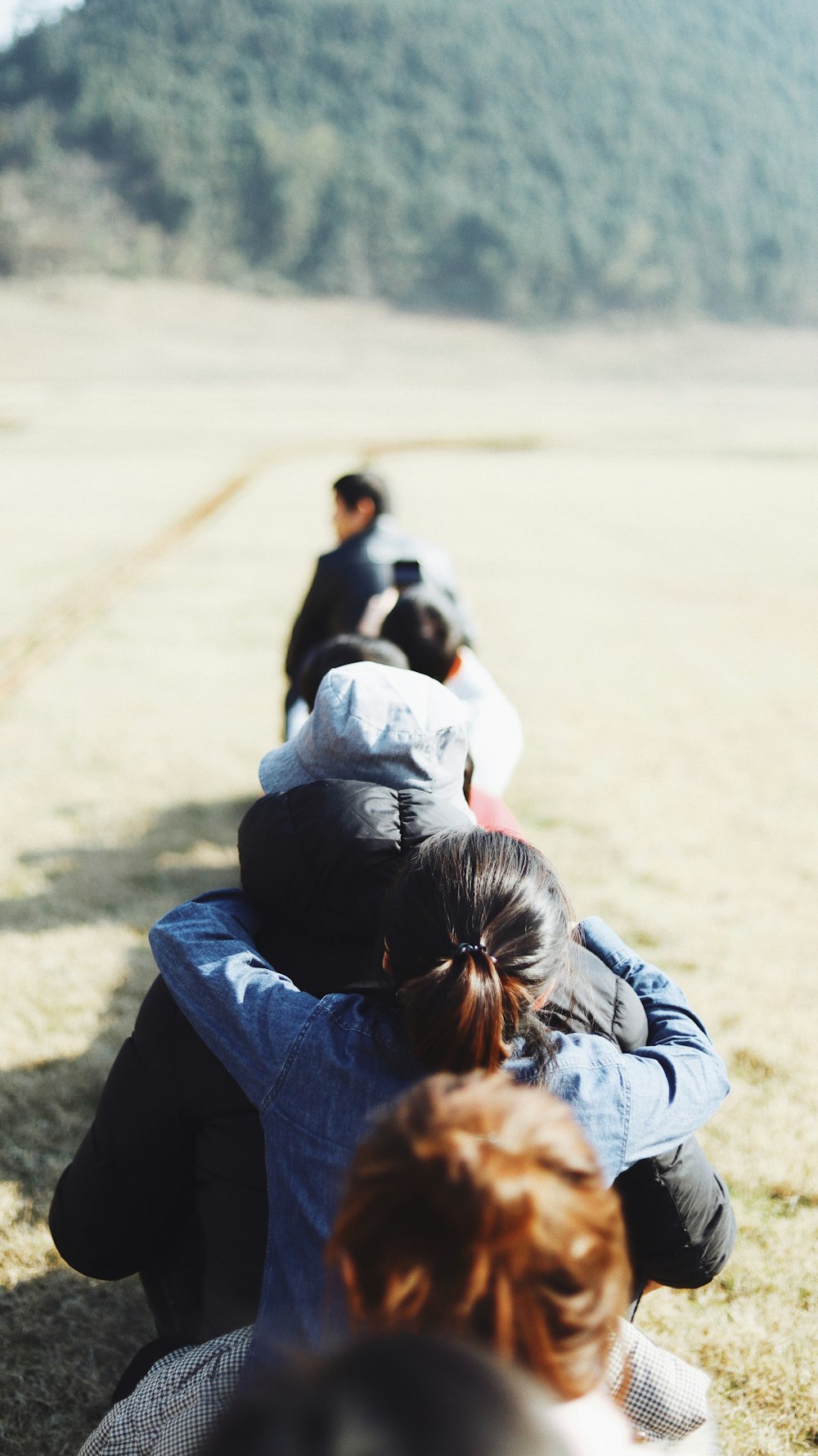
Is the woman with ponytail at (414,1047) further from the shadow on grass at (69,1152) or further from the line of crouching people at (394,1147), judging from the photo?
the shadow on grass at (69,1152)

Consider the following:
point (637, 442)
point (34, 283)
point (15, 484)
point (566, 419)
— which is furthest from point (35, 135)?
point (15, 484)

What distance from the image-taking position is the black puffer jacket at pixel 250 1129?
175 centimetres

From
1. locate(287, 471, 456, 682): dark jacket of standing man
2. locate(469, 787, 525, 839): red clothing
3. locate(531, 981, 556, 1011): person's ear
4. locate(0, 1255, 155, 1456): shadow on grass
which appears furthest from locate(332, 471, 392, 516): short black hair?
locate(531, 981, 556, 1011): person's ear

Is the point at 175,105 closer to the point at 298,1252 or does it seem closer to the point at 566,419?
the point at 566,419

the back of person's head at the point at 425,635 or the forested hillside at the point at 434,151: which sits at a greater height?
the forested hillside at the point at 434,151

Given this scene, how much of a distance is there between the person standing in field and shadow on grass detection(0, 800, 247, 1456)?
99 centimetres

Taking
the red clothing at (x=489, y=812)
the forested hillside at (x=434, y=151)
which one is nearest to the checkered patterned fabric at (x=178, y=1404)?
the red clothing at (x=489, y=812)

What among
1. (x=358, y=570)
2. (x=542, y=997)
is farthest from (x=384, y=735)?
(x=358, y=570)

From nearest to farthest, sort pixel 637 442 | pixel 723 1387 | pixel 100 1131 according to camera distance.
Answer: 1. pixel 100 1131
2. pixel 723 1387
3. pixel 637 442

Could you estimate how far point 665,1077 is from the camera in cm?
161

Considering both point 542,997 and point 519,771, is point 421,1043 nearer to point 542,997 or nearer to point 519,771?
point 542,997

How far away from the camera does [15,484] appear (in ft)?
60.4

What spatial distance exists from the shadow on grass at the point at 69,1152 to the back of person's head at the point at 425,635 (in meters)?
1.46

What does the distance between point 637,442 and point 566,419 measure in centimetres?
788
